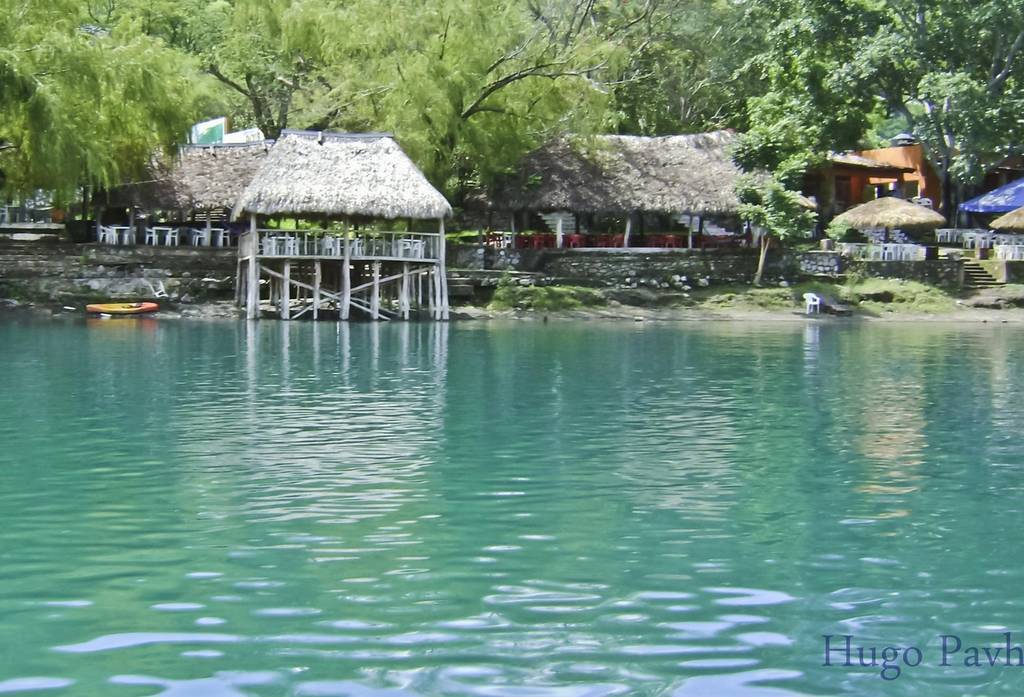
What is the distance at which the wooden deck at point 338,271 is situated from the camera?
34.8 metres

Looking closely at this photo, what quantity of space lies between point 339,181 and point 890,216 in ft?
59.0

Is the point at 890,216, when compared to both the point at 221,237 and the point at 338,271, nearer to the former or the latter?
the point at 338,271

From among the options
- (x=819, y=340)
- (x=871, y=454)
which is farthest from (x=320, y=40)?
(x=871, y=454)

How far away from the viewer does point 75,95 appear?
3127 cm

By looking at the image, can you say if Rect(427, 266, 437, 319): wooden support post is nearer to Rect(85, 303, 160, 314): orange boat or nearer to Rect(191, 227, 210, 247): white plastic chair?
Rect(191, 227, 210, 247): white plastic chair

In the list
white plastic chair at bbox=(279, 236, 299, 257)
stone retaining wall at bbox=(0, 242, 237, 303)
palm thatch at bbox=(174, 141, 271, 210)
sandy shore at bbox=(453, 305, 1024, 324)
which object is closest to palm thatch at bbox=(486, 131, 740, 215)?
sandy shore at bbox=(453, 305, 1024, 324)

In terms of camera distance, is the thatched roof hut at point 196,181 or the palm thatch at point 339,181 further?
the thatched roof hut at point 196,181

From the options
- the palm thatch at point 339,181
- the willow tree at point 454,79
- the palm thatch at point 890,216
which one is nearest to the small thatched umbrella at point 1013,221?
the palm thatch at point 890,216

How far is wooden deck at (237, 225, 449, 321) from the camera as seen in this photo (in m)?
34.8

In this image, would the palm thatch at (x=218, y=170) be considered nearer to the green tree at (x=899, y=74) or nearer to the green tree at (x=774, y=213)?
the green tree at (x=774, y=213)

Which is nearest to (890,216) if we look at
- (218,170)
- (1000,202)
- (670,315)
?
(1000,202)

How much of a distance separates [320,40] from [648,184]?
11.9 m

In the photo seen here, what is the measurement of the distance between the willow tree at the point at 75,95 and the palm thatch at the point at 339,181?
329cm

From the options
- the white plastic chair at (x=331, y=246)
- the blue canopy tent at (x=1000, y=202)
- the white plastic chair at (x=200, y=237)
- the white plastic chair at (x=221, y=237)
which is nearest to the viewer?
the white plastic chair at (x=331, y=246)
